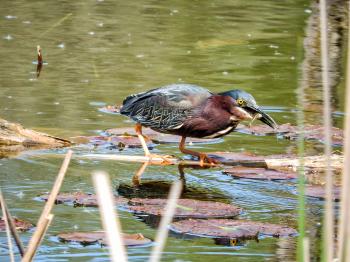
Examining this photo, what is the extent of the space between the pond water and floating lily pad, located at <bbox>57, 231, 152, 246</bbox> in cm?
5

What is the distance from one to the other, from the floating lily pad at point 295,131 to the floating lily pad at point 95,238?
309 cm

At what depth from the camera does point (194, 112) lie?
6.91 m

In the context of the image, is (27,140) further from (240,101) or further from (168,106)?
(240,101)

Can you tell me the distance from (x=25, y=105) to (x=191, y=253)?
13.4 feet

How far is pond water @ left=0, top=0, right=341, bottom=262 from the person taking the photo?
5.63m

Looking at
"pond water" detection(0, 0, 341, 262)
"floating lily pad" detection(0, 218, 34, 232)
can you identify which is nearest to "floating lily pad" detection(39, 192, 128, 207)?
"pond water" detection(0, 0, 341, 262)

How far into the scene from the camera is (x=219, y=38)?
1330 centimetres

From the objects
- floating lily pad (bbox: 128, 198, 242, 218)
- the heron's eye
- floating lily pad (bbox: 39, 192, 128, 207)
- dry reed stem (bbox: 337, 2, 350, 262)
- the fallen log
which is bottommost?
the fallen log

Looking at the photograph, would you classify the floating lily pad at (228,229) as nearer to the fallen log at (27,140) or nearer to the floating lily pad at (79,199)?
the floating lily pad at (79,199)

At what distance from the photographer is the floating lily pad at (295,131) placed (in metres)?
8.02

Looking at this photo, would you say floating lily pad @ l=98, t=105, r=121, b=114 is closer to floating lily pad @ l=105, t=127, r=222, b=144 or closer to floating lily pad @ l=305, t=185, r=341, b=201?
floating lily pad @ l=105, t=127, r=222, b=144

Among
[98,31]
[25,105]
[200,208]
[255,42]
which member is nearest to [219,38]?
[255,42]

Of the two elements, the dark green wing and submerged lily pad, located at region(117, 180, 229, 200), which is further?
the dark green wing

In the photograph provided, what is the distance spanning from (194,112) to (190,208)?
1220mm
